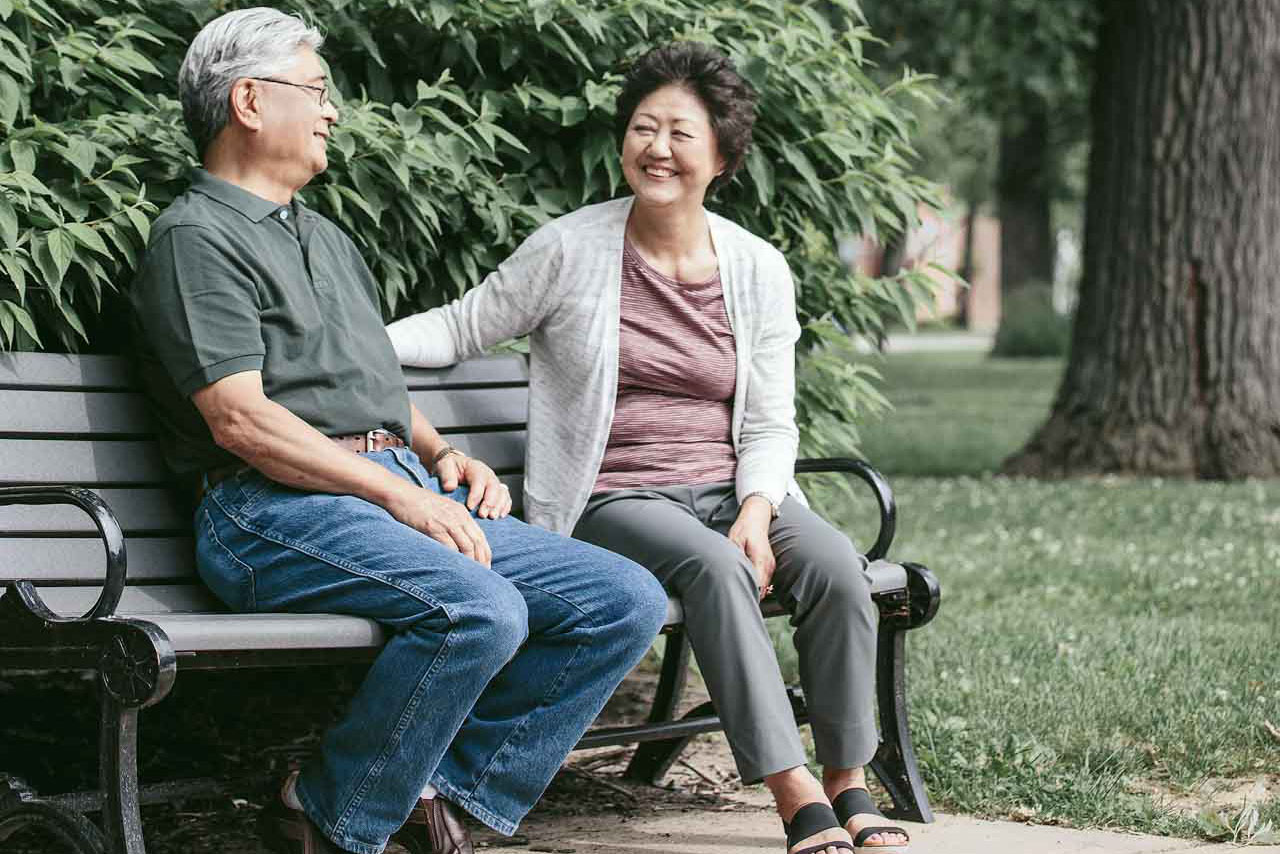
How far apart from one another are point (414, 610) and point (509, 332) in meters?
1.12

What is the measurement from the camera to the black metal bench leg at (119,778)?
9.87 feet

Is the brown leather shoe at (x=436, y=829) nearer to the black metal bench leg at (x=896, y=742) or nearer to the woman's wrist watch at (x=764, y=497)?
the woman's wrist watch at (x=764, y=497)

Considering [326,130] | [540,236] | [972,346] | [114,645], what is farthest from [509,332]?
[972,346]

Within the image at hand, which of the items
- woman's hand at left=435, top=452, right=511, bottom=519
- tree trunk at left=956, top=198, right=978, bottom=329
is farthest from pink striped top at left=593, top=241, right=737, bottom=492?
tree trunk at left=956, top=198, right=978, bottom=329

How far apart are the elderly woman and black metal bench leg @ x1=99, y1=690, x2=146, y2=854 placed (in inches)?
46.3

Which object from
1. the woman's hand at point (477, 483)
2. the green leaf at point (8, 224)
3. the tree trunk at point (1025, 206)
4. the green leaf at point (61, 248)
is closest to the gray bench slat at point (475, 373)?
the woman's hand at point (477, 483)

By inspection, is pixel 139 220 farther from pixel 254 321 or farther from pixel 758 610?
pixel 758 610

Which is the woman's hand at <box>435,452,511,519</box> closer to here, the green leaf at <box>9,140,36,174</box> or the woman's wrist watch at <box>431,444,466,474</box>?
the woman's wrist watch at <box>431,444,466,474</box>

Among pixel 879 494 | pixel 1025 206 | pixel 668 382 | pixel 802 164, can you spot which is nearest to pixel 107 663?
pixel 668 382

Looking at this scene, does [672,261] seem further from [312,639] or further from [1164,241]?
[1164,241]

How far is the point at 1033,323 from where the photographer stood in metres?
30.2

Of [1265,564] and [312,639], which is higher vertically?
[312,639]

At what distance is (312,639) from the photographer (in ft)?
10.3

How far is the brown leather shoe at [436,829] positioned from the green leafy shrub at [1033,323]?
2755 cm
